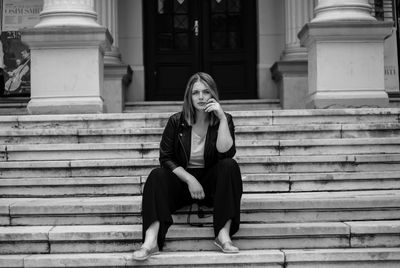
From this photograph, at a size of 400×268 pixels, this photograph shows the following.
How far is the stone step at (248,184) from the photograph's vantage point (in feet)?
20.8

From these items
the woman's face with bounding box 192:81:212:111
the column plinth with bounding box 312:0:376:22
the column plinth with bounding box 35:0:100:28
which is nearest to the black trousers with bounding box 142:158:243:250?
the woman's face with bounding box 192:81:212:111

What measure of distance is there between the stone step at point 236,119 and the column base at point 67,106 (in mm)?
1060

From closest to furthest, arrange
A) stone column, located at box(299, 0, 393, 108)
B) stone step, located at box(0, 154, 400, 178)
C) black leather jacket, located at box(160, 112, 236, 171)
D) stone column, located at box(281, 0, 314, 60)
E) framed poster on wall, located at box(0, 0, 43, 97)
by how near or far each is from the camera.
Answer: black leather jacket, located at box(160, 112, 236, 171) → stone step, located at box(0, 154, 400, 178) → stone column, located at box(299, 0, 393, 108) → stone column, located at box(281, 0, 314, 60) → framed poster on wall, located at box(0, 0, 43, 97)

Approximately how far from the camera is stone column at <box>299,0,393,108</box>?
9.14m

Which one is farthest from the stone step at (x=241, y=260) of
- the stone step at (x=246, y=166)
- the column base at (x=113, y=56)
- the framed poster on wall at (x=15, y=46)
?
the framed poster on wall at (x=15, y=46)

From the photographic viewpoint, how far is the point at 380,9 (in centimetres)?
1187

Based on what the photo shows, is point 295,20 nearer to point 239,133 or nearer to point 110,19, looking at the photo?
point 110,19

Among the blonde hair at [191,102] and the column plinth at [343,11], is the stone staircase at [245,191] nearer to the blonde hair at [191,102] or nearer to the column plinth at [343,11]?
the blonde hair at [191,102]

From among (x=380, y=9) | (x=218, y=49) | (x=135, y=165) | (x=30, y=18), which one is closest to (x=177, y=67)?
(x=218, y=49)

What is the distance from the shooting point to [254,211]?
5.66 m

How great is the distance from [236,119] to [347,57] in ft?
7.64

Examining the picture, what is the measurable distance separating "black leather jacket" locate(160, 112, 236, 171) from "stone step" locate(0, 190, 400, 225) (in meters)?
0.44

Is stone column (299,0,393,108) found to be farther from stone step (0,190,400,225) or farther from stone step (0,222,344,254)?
stone step (0,222,344,254)

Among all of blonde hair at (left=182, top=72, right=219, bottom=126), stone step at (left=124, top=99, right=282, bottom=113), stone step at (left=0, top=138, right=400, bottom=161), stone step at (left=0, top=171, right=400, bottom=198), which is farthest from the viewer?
stone step at (left=124, top=99, right=282, bottom=113)
